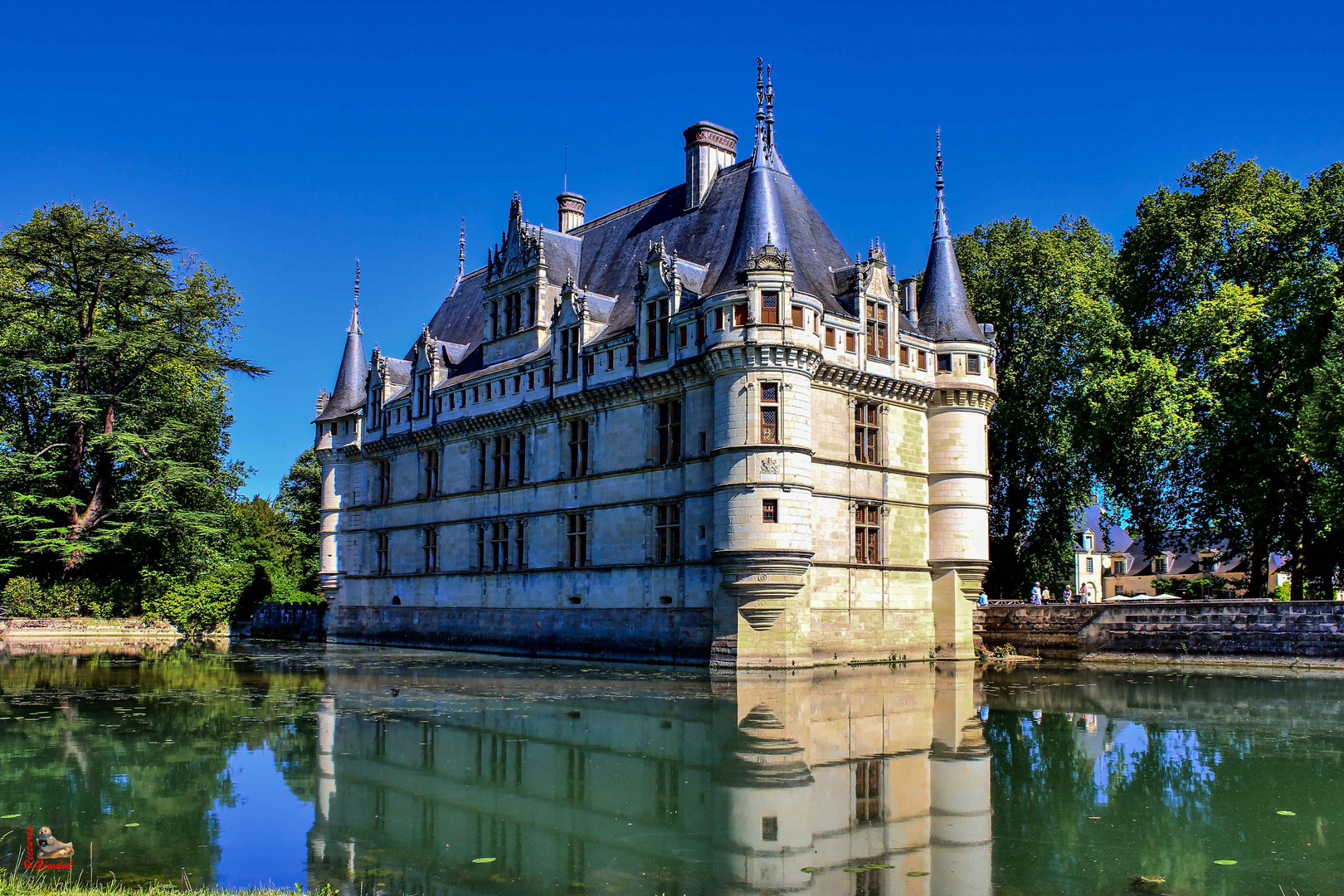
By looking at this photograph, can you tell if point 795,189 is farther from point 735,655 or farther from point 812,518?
point 735,655

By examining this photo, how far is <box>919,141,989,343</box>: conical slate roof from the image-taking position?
1319 inches

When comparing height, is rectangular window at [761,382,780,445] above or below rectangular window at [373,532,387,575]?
above

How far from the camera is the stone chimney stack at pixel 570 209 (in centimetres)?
4781

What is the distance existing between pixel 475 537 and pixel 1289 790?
3114cm

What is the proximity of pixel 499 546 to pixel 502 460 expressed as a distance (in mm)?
3101

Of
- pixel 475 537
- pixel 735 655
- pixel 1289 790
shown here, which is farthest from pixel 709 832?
pixel 475 537

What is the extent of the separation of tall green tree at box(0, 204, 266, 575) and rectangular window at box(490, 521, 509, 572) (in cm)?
1379

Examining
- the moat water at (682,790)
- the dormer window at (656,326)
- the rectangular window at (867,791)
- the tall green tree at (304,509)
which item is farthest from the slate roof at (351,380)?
the rectangular window at (867,791)

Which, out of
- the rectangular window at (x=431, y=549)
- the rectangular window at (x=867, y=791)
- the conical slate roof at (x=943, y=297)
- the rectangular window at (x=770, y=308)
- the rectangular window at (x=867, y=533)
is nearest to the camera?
the rectangular window at (x=867, y=791)

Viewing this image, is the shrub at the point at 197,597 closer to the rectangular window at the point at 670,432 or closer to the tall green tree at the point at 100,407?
the tall green tree at the point at 100,407

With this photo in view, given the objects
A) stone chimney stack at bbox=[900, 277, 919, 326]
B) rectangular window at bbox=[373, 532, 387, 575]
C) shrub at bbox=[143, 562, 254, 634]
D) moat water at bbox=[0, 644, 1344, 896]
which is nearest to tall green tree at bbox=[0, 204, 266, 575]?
shrub at bbox=[143, 562, 254, 634]

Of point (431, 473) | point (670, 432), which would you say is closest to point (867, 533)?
point (670, 432)

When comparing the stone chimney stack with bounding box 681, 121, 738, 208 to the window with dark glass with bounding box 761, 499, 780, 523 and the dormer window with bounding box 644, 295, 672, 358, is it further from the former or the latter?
the window with dark glass with bounding box 761, 499, 780, 523

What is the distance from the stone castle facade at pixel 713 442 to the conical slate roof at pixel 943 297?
8 cm
